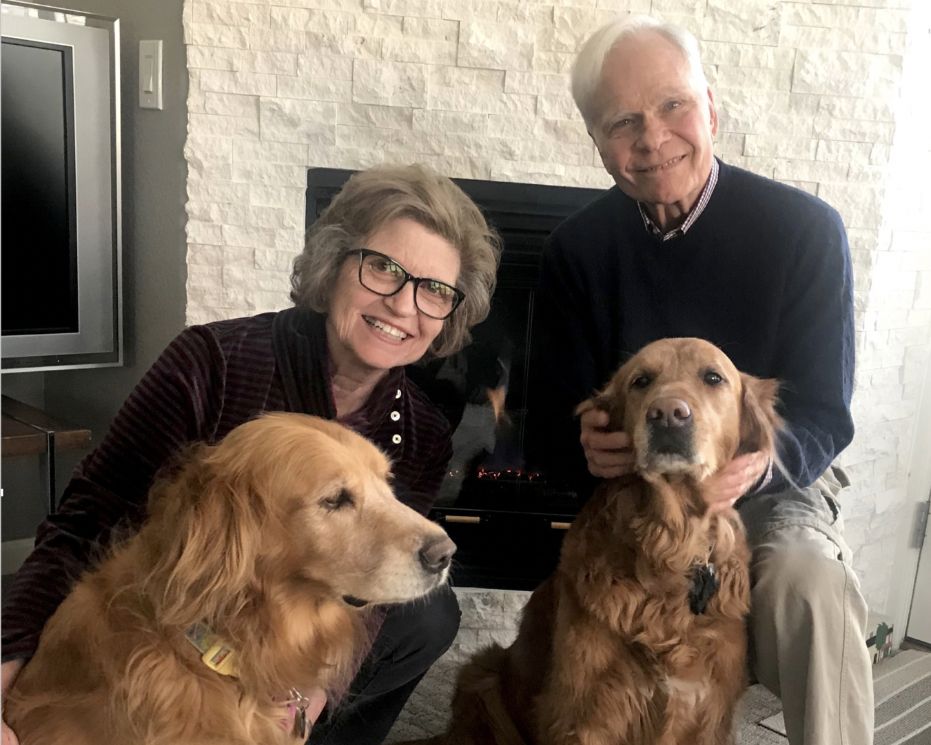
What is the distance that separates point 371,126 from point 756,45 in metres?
0.69

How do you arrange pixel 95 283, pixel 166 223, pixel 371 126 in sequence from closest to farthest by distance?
pixel 95 283, pixel 166 223, pixel 371 126

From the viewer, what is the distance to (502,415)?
1637 mm

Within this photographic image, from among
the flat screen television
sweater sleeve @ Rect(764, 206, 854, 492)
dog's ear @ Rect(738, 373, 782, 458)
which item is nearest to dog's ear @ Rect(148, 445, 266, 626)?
the flat screen television

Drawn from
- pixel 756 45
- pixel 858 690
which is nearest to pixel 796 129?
pixel 756 45

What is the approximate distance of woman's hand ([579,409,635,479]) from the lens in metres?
1.15

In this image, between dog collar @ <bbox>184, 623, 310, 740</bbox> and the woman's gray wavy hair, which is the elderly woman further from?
dog collar @ <bbox>184, 623, 310, 740</bbox>

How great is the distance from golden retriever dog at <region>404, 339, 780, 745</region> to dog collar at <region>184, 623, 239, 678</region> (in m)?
0.52

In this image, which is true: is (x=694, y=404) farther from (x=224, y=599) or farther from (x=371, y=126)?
(x=371, y=126)

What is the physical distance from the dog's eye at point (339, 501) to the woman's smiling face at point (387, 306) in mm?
262

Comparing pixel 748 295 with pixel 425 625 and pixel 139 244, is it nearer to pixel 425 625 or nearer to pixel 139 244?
pixel 425 625

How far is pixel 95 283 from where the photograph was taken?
1227 mm

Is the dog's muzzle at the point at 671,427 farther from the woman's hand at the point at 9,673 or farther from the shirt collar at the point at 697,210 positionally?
the woman's hand at the point at 9,673

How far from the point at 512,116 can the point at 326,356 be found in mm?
607

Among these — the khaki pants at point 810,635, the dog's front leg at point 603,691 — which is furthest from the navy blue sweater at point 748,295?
the dog's front leg at point 603,691
